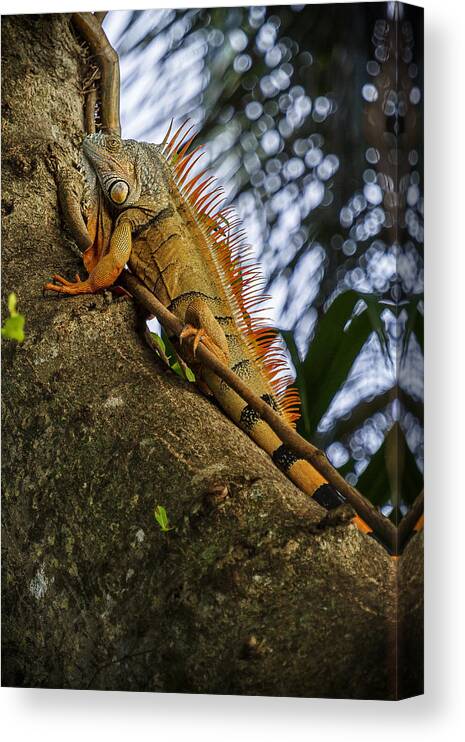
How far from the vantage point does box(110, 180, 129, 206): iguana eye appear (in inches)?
131

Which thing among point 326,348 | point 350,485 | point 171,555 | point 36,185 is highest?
point 36,185

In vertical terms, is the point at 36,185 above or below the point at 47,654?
above

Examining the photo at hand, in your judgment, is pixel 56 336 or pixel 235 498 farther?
pixel 56 336

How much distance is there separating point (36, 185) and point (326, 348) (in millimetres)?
965

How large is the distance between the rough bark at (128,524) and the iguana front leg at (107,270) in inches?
1.3

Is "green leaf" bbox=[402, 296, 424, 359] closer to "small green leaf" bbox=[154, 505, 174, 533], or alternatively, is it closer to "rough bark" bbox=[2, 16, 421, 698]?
"rough bark" bbox=[2, 16, 421, 698]

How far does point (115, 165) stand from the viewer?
332 centimetres

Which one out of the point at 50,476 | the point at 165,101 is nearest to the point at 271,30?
the point at 165,101

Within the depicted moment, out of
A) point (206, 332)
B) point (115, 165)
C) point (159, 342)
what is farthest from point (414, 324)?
point (115, 165)

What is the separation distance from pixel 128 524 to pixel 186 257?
0.75 metres

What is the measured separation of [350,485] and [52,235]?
110cm

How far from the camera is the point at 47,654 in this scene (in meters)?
3.30

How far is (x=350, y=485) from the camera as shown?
120 inches

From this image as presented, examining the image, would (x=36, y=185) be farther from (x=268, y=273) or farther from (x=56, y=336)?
(x=268, y=273)
